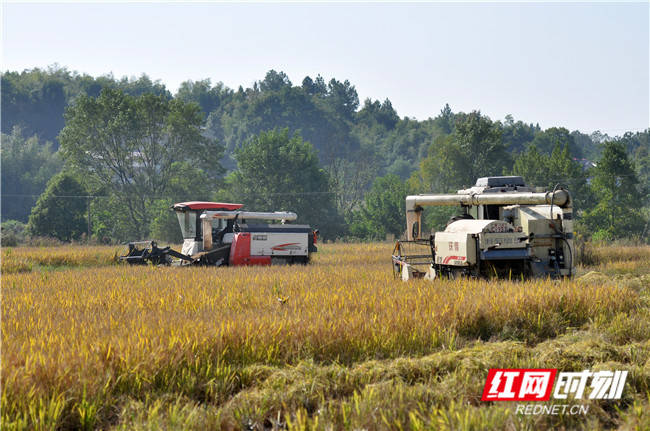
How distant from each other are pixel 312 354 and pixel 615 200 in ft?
155

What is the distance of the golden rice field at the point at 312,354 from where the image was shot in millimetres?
5551

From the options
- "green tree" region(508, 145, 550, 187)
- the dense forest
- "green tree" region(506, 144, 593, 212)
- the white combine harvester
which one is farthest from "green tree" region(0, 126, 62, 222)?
the white combine harvester

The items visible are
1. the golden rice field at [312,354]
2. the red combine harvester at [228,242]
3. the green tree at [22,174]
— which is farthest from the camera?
the green tree at [22,174]

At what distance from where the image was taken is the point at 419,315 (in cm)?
892

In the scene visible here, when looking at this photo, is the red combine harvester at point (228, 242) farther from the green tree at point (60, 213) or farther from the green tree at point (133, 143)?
the green tree at point (133, 143)

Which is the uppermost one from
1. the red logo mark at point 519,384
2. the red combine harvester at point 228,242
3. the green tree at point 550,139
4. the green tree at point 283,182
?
the green tree at point 550,139

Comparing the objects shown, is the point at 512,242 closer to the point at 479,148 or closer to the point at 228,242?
the point at 228,242

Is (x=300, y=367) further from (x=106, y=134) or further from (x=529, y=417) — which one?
(x=106, y=134)

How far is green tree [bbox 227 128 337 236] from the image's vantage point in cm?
5934

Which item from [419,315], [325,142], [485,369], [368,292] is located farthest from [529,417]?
[325,142]

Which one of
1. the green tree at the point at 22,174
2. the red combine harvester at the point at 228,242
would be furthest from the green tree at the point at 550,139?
the red combine harvester at the point at 228,242

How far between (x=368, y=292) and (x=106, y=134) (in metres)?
50.0

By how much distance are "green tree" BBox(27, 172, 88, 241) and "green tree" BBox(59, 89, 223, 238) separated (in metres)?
4.10

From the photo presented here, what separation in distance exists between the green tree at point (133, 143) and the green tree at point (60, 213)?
161 inches
